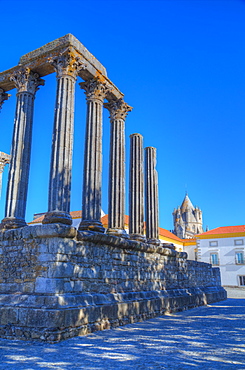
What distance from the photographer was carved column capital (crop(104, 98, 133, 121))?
12.3 metres

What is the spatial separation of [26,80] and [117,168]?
13.4 feet

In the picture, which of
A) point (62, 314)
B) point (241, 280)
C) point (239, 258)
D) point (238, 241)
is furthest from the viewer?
point (238, 241)

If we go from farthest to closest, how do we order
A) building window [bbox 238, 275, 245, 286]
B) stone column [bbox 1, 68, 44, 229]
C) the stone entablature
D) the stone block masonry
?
1. building window [bbox 238, 275, 245, 286]
2. the stone entablature
3. stone column [bbox 1, 68, 44, 229]
4. the stone block masonry

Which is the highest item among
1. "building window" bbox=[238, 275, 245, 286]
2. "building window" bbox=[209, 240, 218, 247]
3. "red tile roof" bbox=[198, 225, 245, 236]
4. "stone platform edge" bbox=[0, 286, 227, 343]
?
"red tile roof" bbox=[198, 225, 245, 236]

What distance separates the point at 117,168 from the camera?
11695 mm

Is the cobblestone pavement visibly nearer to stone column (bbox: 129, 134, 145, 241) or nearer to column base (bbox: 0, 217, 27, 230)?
column base (bbox: 0, 217, 27, 230)

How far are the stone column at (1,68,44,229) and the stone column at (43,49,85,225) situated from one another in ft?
3.87

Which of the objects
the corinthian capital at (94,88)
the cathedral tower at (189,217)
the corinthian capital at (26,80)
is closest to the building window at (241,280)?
the corinthian capital at (94,88)

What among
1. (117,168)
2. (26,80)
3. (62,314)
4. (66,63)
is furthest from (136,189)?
(62,314)

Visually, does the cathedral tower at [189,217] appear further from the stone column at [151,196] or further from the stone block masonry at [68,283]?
the stone block masonry at [68,283]

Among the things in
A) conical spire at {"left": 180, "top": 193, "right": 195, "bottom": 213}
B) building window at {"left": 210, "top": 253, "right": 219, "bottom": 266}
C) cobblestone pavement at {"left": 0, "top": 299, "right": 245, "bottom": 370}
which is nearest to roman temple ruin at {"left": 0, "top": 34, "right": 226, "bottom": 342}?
cobblestone pavement at {"left": 0, "top": 299, "right": 245, "bottom": 370}

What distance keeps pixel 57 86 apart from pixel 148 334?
694cm

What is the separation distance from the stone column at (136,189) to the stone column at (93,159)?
9.41 ft

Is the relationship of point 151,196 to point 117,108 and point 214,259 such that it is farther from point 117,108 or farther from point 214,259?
point 214,259
